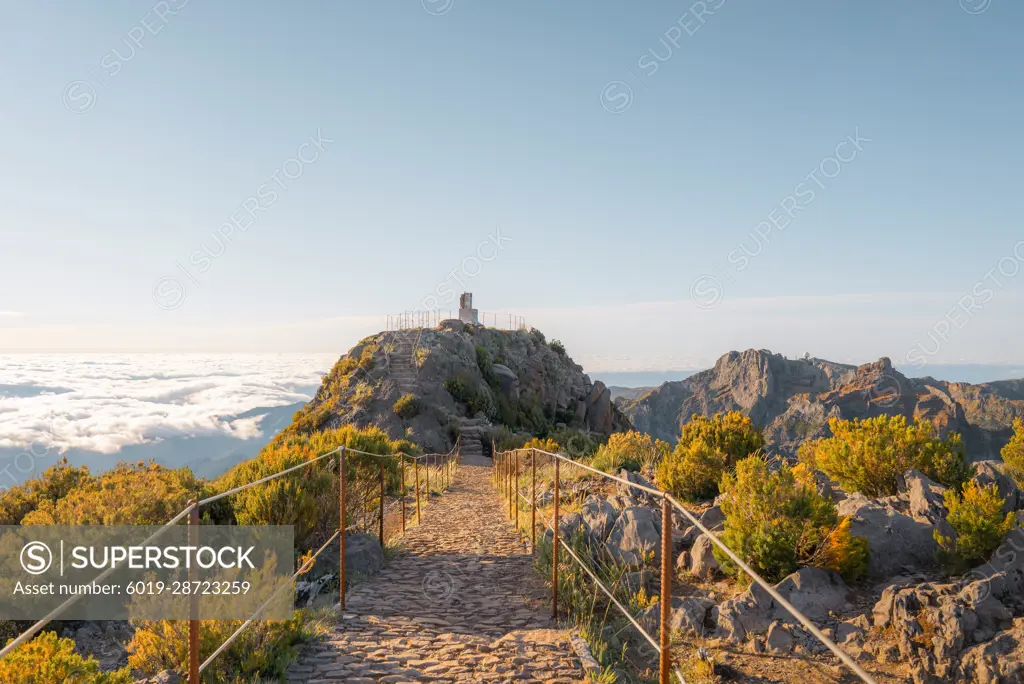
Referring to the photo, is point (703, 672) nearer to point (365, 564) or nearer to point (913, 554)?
point (913, 554)

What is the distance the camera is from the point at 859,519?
730cm

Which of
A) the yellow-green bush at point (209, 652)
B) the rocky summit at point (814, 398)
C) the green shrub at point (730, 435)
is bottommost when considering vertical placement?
→ the rocky summit at point (814, 398)

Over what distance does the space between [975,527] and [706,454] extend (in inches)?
187

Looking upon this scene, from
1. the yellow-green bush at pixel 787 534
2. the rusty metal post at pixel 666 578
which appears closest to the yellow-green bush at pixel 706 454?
the yellow-green bush at pixel 787 534

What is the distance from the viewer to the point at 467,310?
54594 mm

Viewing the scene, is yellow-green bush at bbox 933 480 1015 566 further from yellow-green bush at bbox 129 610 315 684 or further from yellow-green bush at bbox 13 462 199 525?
yellow-green bush at bbox 13 462 199 525

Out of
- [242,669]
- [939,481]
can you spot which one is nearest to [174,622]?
[242,669]

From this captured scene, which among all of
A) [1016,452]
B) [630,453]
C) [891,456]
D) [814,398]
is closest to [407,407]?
[630,453]

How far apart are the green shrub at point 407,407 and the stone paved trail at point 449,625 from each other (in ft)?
77.6

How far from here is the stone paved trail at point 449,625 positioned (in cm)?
474

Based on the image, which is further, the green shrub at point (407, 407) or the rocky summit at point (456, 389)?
the rocky summit at point (456, 389)

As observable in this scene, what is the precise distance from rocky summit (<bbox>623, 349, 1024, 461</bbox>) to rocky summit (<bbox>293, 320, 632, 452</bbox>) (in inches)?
1003

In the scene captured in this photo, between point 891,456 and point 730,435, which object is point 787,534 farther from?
point 730,435

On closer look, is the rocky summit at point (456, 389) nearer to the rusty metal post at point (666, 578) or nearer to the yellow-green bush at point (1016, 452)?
the yellow-green bush at point (1016, 452)
